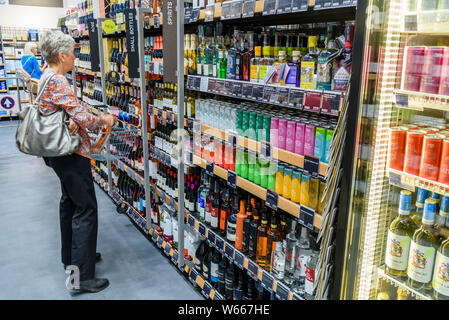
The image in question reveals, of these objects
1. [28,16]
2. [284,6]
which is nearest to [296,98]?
[284,6]

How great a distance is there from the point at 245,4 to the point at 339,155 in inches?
45.9

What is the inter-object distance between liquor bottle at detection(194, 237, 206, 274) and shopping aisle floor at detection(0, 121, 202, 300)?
19 centimetres

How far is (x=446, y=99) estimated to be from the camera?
126 cm

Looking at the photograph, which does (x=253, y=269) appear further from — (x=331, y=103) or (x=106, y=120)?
(x=106, y=120)

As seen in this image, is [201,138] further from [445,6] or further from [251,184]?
[445,6]

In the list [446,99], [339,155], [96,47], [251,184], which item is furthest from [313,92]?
[96,47]

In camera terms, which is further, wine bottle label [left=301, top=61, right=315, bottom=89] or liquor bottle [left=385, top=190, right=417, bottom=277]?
wine bottle label [left=301, top=61, right=315, bottom=89]

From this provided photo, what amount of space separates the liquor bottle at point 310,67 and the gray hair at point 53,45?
1783 mm

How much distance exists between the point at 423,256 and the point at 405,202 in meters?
0.22

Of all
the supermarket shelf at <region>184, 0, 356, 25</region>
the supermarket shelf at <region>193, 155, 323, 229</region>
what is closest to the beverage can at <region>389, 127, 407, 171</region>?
the supermarket shelf at <region>193, 155, 323, 229</region>

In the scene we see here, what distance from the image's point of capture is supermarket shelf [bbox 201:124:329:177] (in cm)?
190

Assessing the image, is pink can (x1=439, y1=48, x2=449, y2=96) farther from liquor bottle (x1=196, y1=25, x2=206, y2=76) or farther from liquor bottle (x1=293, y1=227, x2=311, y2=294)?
liquor bottle (x1=196, y1=25, x2=206, y2=76)

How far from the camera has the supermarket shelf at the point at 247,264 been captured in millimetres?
2051

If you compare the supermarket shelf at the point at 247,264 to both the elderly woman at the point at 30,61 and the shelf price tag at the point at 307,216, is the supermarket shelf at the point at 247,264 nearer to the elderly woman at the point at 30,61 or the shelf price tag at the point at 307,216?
the shelf price tag at the point at 307,216
